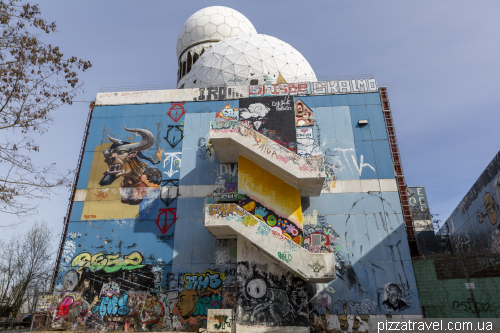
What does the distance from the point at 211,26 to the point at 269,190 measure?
79.1 feet

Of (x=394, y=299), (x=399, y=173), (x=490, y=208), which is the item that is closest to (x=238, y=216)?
(x=394, y=299)

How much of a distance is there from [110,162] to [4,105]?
1217 cm

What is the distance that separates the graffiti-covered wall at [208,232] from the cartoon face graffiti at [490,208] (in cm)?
803

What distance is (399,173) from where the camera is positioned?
2219 centimetres

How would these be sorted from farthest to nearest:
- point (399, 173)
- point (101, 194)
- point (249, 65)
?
1. point (249, 65)
2. point (101, 194)
3. point (399, 173)

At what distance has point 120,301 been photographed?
64.4ft

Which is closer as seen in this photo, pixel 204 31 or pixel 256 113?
pixel 256 113

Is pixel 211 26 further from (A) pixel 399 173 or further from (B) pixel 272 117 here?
(A) pixel 399 173

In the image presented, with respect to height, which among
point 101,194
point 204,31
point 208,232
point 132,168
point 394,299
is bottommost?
point 394,299

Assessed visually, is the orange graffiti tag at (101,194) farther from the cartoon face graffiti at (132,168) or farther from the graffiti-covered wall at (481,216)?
the graffiti-covered wall at (481,216)

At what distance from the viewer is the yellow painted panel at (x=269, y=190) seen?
19703mm

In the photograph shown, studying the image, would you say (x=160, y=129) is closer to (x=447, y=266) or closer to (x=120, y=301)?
(x=120, y=301)

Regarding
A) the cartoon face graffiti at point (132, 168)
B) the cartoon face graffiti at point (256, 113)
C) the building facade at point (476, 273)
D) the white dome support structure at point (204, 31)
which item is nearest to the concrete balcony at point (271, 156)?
the cartoon face graffiti at point (256, 113)

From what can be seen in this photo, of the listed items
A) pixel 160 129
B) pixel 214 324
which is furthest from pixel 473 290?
pixel 160 129
